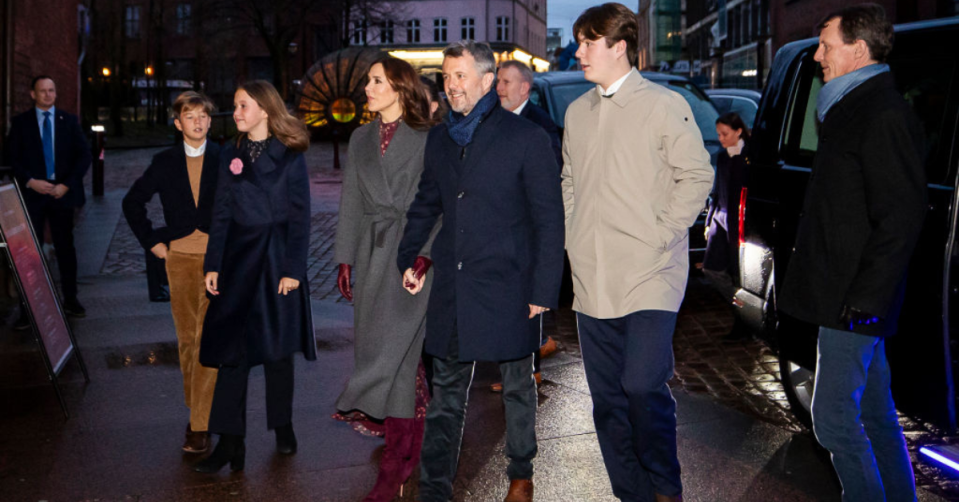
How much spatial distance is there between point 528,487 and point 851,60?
2101mm

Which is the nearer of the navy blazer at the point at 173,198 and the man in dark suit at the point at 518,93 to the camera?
the navy blazer at the point at 173,198

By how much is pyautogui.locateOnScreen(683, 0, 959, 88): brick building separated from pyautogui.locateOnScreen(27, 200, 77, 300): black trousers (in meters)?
11.3

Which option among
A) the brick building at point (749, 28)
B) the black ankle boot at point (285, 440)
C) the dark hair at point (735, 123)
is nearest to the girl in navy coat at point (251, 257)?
the black ankle boot at point (285, 440)

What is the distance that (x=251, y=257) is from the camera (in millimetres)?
4980

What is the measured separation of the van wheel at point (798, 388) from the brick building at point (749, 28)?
36.8 feet

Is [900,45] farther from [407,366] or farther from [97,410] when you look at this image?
[97,410]

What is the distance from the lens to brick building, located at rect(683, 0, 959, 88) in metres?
21.9

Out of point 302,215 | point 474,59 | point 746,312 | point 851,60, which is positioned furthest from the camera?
point 746,312

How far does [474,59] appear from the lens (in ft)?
14.1

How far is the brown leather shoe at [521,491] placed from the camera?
447cm

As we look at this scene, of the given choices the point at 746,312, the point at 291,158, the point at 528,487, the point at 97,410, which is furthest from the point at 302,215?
the point at 746,312

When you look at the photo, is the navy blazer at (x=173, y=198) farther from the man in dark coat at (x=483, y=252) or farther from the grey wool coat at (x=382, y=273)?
the man in dark coat at (x=483, y=252)

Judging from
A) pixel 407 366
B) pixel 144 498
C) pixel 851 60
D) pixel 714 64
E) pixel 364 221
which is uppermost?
pixel 714 64

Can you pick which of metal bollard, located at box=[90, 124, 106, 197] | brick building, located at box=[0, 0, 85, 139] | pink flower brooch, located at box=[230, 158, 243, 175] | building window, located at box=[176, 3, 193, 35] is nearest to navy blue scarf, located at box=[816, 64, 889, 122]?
pink flower brooch, located at box=[230, 158, 243, 175]
